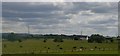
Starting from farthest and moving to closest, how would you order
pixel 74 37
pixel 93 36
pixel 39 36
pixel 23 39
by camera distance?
pixel 39 36
pixel 74 37
pixel 23 39
pixel 93 36

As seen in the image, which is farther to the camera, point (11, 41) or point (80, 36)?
point (80, 36)

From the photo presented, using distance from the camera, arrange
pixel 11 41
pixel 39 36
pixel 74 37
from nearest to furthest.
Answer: pixel 11 41 < pixel 74 37 < pixel 39 36

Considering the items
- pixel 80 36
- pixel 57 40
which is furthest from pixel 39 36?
pixel 57 40

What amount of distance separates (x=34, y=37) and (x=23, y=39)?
1174 inches

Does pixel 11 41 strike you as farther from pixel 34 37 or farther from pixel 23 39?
pixel 34 37

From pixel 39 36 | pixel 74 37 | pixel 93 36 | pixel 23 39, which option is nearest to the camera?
pixel 93 36

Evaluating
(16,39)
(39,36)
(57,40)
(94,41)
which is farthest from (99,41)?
(39,36)

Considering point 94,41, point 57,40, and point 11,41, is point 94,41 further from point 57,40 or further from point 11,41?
point 11,41

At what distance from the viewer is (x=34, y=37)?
162 metres

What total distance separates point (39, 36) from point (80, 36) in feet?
78.4

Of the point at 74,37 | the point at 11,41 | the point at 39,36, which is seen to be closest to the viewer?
the point at 11,41

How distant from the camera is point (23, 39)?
132125 millimetres

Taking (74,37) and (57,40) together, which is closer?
(57,40)

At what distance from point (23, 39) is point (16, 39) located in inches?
558
